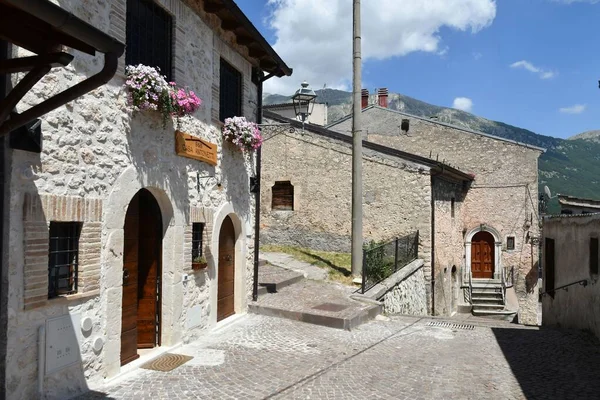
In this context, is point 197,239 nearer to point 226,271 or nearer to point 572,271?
point 226,271

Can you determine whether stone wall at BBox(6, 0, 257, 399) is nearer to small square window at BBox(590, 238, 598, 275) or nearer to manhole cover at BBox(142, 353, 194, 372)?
manhole cover at BBox(142, 353, 194, 372)

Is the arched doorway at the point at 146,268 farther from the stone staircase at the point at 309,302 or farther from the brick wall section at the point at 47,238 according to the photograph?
the stone staircase at the point at 309,302

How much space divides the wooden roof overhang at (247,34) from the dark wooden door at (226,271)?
3512mm

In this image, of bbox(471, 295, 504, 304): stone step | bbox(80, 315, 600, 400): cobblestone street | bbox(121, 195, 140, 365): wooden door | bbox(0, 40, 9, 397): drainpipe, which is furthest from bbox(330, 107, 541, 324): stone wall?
bbox(0, 40, 9, 397): drainpipe

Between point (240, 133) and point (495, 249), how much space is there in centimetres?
1625

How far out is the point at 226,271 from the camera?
28.9 feet

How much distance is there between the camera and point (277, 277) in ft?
39.2

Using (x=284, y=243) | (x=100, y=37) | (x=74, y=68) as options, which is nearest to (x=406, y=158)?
(x=284, y=243)

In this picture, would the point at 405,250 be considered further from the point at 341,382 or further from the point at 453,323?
the point at 341,382

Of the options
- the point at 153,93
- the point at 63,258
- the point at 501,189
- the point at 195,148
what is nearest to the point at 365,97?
the point at 501,189

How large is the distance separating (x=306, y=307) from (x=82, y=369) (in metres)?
5.06

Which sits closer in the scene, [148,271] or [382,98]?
[148,271]

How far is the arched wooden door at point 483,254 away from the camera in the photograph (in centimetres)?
2100

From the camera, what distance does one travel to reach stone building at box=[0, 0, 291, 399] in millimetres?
4312
